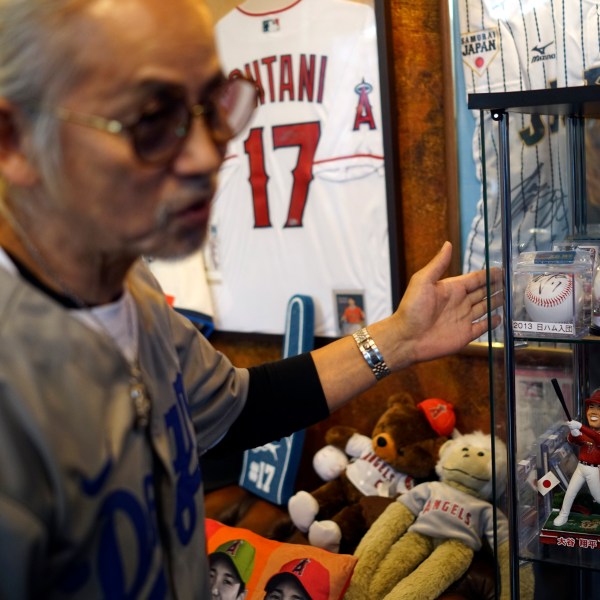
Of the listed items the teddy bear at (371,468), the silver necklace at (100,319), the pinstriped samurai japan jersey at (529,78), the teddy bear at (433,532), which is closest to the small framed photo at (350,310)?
the teddy bear at (371,468)

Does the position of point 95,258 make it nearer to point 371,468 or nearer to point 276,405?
point 276,405

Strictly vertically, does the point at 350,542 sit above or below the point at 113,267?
below

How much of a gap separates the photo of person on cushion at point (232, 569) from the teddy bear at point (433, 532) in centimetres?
29

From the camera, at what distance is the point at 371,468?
7.75 feet

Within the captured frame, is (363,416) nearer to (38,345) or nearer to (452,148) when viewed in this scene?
(452,148)

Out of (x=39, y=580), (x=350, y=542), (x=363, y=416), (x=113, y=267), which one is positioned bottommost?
(x=350, y=542)

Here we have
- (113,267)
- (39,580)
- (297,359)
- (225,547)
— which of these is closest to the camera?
(39,580)

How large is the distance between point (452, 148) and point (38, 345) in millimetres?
1622

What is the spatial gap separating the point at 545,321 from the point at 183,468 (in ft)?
2.69

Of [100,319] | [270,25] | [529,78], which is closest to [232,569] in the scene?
[100,319]

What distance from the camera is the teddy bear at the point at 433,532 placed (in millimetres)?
1972

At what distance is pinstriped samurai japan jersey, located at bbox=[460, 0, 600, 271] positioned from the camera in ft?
5.28

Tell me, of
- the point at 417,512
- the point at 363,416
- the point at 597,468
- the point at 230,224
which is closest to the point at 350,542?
the point at 417,512

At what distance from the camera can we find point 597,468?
5.08 feet
